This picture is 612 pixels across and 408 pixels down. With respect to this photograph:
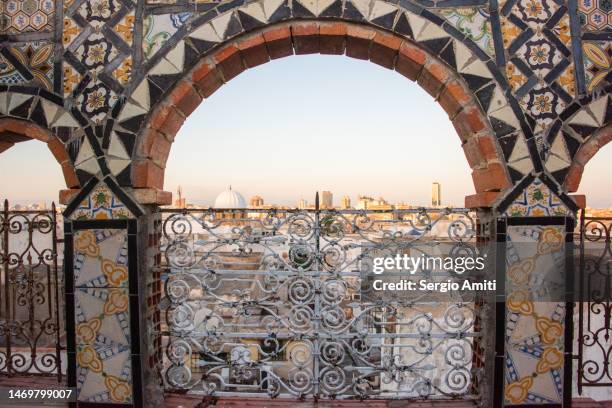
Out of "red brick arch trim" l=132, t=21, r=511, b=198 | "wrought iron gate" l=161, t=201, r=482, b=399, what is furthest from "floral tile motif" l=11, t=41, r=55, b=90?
"wrought iron gate" l=161, t=201, r=482, b=399

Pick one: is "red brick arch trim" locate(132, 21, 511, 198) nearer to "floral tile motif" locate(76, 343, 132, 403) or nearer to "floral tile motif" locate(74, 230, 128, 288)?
"floral tile motif" locate(74, 230, 128, 288)

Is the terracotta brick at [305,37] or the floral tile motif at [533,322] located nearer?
the floral tile motif at [533,322]

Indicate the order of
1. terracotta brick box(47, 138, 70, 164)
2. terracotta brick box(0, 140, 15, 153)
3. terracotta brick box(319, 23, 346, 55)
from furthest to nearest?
terracotta brick box(0, 140, 15, 153)
terracotta brick box(47, 138, 70, 164)
terracotta brick box(319, 23, 346, 55)

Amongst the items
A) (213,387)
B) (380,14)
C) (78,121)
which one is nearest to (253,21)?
(380,14)

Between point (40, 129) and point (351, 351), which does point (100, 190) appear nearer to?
point (40, 129)

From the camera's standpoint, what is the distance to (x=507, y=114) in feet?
11.3

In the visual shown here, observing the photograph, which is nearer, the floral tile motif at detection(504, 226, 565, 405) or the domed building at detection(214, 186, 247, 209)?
the floral tile motif at detection(504, 226, 565, 405)

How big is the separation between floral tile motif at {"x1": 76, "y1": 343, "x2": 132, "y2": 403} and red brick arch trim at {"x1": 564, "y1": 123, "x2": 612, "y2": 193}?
3537 mm

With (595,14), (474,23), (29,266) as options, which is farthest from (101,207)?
(595,14)

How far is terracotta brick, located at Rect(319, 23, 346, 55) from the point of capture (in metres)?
3.52

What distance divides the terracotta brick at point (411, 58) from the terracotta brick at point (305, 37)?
0.65m

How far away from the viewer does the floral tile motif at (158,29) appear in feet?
11.7

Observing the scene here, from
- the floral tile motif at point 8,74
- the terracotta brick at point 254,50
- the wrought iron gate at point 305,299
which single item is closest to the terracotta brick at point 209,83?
the terracotta brick at point 254,50

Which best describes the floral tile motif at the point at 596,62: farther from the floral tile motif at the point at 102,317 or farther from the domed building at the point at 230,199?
the domed building at the point at 230,199
